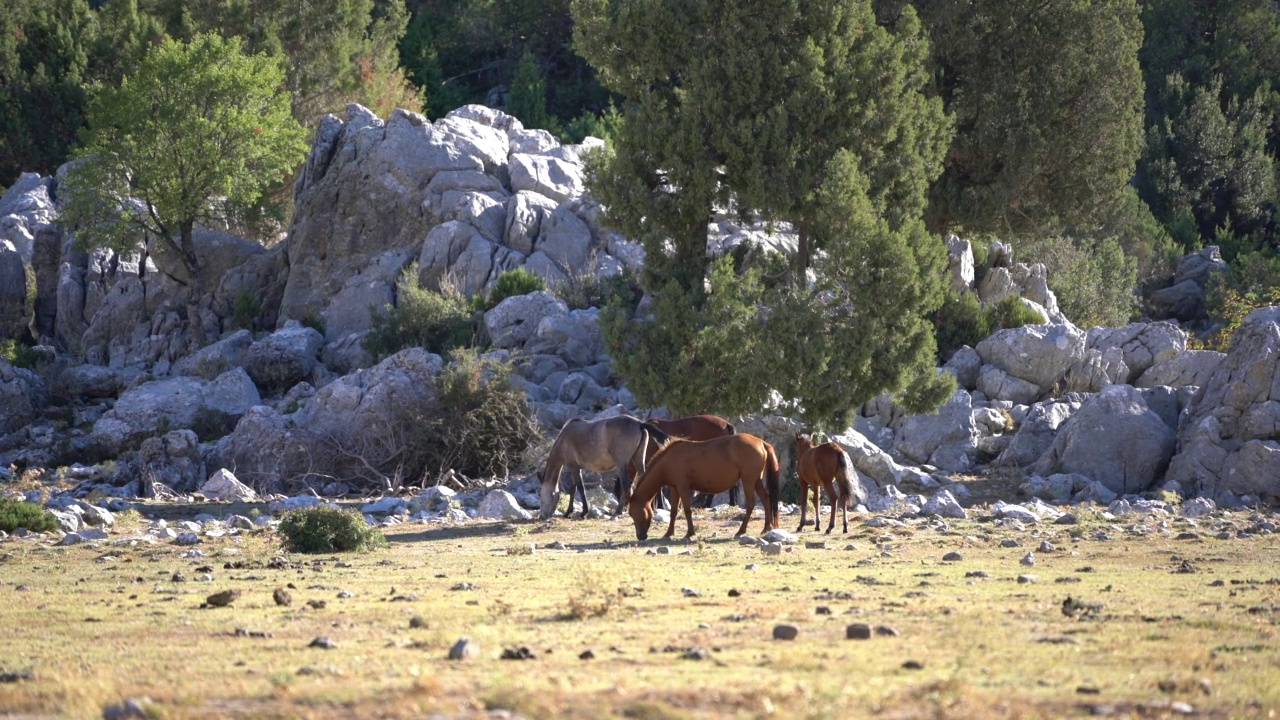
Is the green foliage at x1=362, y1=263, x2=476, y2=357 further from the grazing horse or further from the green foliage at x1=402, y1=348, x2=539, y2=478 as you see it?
the grazing horse

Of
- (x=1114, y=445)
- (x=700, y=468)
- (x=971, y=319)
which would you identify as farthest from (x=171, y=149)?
(x=700, y=468)

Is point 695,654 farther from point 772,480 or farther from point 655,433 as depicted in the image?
point 655,433

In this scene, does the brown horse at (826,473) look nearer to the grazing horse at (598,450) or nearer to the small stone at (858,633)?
the grazing horse at (598,450)

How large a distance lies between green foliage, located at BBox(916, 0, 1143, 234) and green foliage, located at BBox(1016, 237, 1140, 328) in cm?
616

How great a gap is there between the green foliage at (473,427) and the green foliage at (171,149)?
1949 centimetres

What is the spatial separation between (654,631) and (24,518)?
45.4 feet

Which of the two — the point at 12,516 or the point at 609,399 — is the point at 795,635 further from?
the point at 609,399

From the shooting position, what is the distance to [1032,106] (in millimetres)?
33750

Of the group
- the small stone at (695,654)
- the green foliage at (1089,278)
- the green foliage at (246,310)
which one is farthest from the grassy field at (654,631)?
the green foliage at (246,310)

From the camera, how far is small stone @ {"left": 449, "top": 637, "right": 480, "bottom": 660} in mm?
8406

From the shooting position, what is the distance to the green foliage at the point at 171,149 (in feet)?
150

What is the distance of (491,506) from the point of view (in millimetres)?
23344

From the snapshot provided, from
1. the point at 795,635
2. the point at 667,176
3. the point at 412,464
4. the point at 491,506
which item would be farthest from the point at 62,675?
the point at 412,464

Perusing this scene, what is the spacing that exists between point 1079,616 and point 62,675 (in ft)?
23.9
